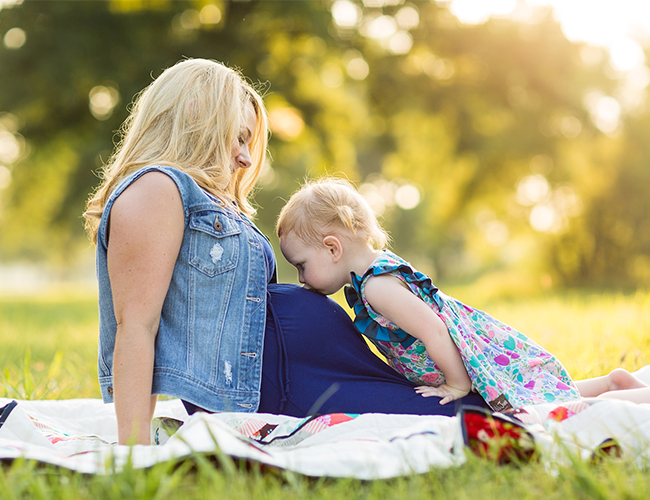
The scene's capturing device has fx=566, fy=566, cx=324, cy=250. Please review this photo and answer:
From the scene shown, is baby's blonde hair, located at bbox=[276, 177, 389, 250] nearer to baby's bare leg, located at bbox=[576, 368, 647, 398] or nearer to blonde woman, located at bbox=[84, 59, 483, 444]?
blonde woman, located at bbox=[84, 59, 483, 444]

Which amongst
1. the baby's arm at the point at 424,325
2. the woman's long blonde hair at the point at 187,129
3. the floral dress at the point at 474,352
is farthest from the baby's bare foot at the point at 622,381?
the woman's long blonde hair at the point at 187,129

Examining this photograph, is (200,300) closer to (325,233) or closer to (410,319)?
(325,233)

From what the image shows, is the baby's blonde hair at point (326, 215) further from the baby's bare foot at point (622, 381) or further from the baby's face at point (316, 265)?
the baby's bare foot at point (622, 381)

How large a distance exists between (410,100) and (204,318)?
9.88m

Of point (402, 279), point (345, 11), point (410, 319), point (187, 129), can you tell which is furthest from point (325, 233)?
point (345, 11)

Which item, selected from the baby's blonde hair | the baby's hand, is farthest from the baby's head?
the baby's hand

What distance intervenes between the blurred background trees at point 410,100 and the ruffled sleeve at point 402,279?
4.75 meters

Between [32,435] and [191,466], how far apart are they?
945 millimetres

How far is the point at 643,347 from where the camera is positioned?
10.4ft

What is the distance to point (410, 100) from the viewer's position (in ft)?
36.2

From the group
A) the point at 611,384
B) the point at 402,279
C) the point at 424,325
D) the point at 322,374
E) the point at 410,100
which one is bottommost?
the point at 611,384

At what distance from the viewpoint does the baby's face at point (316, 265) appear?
2.17 m

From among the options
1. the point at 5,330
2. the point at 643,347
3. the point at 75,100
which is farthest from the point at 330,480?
the point at 75,100

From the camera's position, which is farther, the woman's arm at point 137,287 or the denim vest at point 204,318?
→ the denim vest at point 204,318
